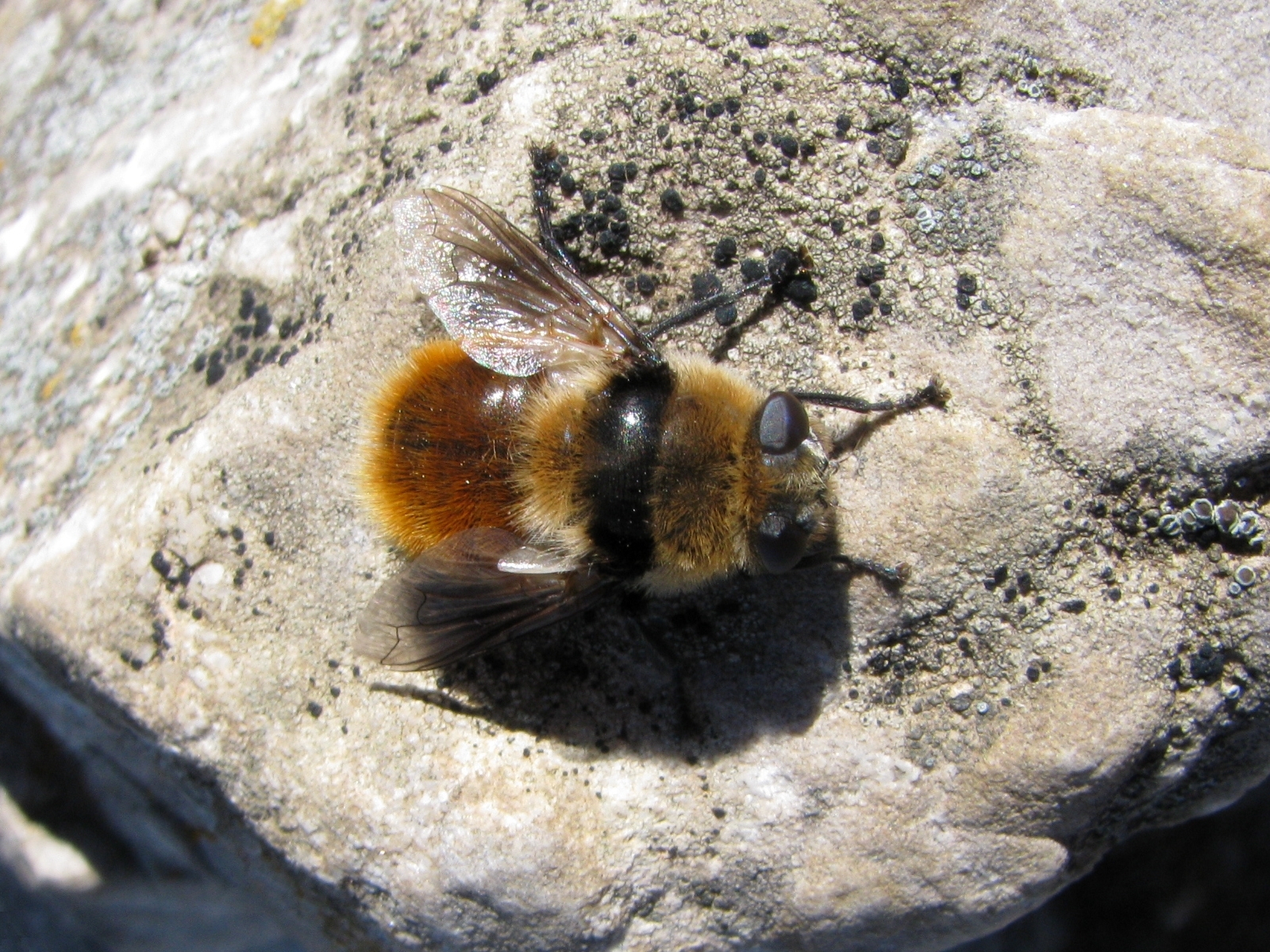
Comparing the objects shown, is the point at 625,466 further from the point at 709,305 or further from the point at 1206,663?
the point at 1206,663

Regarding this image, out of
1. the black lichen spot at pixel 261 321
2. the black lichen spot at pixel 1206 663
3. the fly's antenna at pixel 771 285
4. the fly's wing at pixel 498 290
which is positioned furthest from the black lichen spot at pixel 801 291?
the black lichen spot at pixel 261 321

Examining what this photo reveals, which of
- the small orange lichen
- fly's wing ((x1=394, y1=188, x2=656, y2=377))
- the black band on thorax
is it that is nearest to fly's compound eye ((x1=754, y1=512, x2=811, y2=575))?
the black band on thorax

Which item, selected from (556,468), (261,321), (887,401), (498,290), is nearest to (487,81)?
(498,290)

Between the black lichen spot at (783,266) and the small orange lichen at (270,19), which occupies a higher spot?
the small orange lichen at (270,19)

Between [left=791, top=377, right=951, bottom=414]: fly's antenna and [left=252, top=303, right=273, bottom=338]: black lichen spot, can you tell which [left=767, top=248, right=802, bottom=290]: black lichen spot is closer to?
[left=791, top=377, right=951, bottom=414]: fly's antenna

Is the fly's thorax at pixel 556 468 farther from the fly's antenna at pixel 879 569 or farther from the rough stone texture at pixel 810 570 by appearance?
the fly's antenna at pixel 879 569

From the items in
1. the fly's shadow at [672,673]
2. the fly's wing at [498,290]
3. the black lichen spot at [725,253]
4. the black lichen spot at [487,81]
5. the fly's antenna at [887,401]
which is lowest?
the fly's shadow at [672,673]
